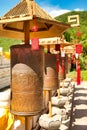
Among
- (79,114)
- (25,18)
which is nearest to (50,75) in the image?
(79,114)

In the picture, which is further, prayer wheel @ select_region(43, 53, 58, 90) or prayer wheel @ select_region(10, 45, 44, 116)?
prayer wheel @ select_region(43, 53, 58, 90)

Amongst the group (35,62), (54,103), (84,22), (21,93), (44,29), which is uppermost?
(84,22)

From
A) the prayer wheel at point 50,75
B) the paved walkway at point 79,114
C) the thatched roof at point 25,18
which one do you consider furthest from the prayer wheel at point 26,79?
the paved walkway at point 79,114

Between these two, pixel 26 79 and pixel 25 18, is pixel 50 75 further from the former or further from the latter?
pixel 25 18

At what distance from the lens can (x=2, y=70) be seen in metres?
11.5

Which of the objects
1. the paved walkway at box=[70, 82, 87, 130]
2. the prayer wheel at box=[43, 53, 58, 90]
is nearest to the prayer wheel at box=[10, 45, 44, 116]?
the prayer wheel at box=[43, 53, 58, 90]

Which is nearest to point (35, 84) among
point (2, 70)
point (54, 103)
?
point (54, 103)

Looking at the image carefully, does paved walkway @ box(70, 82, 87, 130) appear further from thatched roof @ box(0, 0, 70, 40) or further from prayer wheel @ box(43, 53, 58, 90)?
thatched roof @ box(0, 0, 70, 40)

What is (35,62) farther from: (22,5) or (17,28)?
(17,28)

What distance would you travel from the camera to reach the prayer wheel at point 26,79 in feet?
9.48

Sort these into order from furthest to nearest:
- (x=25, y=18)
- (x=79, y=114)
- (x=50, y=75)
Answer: (x=79, y=114)
(x=50, y=75)
(x=25, y=18)

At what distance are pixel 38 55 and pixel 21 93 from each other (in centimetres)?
44

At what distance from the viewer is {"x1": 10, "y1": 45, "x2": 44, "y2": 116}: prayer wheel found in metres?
2.89

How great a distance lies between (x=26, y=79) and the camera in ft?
9.48
